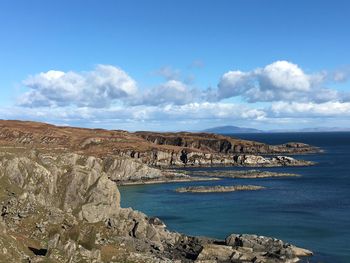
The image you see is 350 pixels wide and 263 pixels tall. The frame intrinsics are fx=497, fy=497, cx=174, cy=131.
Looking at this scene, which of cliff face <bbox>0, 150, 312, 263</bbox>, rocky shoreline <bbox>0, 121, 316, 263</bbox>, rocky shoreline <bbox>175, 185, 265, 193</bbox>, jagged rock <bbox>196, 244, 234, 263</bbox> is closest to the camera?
cliff face <bbox>0, 150, 312, 263</bbox>

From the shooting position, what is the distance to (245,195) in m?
163

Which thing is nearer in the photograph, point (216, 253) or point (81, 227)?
point (81, 227)

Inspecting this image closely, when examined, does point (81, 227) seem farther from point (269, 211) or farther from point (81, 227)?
point (269, 211)

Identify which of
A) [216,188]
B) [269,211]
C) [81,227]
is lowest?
[269,211]

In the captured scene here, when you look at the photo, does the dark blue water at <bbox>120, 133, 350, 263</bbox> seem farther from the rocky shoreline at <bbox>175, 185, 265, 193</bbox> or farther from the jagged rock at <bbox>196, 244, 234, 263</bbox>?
the jagged rock at <bbox>196, 244, 234, 263</bbox>

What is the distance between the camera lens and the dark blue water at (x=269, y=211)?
10188cm

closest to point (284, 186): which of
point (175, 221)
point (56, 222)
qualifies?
point (175, 221)

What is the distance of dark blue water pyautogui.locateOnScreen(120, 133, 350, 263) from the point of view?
334ft

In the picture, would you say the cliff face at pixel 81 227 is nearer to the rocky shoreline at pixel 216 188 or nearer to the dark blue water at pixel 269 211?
the dark blue water at pixel 269 211

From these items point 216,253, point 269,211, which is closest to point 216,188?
point 269,211

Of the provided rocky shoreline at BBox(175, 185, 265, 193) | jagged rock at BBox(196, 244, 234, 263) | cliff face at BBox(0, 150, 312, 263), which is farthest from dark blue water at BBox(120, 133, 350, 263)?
jagged rock at BBox(196, 244, 234, 263)

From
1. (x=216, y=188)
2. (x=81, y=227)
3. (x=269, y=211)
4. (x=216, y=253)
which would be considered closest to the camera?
(x=81, y=227)

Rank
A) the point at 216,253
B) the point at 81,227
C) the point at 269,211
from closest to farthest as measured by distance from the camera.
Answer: the point at 81,227, the point at 216,253, the point at 269,211

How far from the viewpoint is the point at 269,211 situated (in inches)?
5192
